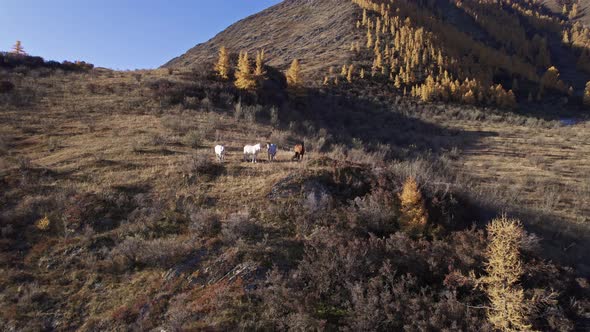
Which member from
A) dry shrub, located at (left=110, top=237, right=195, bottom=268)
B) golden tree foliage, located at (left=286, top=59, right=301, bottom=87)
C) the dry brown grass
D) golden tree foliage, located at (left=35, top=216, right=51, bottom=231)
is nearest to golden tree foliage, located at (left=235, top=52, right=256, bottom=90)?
golden tree foliage, located at (left=286, top=59, right=301, bottom=87)

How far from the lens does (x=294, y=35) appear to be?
10931 cm

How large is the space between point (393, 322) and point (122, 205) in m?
10.0

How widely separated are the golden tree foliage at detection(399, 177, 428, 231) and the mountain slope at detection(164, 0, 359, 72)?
222 feet

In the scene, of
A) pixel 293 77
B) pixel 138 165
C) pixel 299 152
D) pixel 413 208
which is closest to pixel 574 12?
pixel 293 77

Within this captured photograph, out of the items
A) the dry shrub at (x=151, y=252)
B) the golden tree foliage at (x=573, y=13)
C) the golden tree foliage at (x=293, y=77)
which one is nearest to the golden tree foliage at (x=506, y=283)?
the dry shrub at (x=151, y=252)

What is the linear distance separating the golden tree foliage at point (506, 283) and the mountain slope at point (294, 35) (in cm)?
7020

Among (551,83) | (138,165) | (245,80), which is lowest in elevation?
(138,165)

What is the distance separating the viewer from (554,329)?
6004mm

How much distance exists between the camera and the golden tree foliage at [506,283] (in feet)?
19.5

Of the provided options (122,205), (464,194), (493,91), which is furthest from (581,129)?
(122,205)

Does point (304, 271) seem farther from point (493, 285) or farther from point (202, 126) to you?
point (202, 126)

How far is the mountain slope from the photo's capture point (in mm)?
89750

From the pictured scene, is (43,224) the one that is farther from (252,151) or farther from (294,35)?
(294,35)

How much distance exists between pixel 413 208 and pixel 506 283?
9.74 ft
